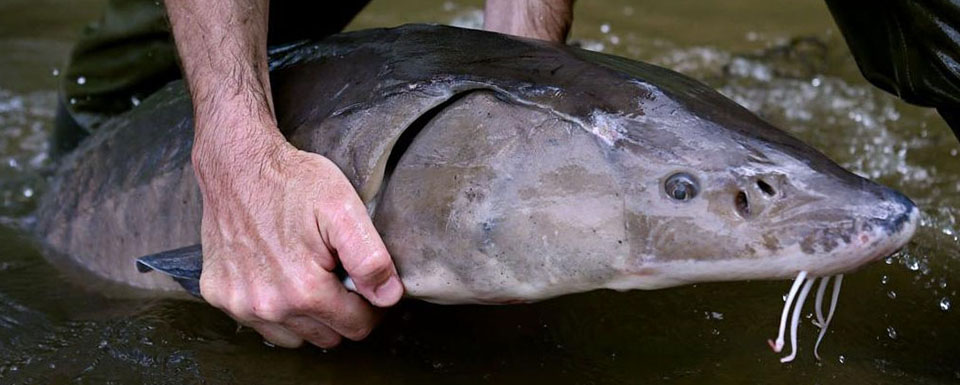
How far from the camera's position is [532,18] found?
271cm

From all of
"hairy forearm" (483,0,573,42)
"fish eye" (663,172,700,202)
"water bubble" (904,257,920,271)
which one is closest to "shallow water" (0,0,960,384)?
"water bubble" (904,257,920,271)

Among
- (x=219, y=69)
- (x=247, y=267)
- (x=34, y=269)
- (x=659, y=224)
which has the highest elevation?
(x=219, y=69)

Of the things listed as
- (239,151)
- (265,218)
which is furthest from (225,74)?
(265,218)

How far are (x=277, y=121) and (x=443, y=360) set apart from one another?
49cm

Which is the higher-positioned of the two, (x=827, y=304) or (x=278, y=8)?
(x=278, y=8)

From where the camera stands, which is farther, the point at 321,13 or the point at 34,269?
the point at 321,13

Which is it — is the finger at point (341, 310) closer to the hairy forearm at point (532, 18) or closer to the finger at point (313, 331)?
the finger at point (313, 331)

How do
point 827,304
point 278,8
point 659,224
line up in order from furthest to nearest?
point 278,8, point 827,304, point 659,224

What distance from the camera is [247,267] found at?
75.1 inches

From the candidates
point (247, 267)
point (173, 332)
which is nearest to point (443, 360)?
point (247, 267)

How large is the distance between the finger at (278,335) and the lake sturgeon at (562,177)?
0.15 m

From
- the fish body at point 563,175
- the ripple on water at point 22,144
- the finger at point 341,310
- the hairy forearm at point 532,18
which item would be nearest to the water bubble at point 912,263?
the fish body at point 563,175

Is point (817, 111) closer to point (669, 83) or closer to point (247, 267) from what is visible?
point (669, 83)

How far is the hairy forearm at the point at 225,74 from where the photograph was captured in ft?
6.53
